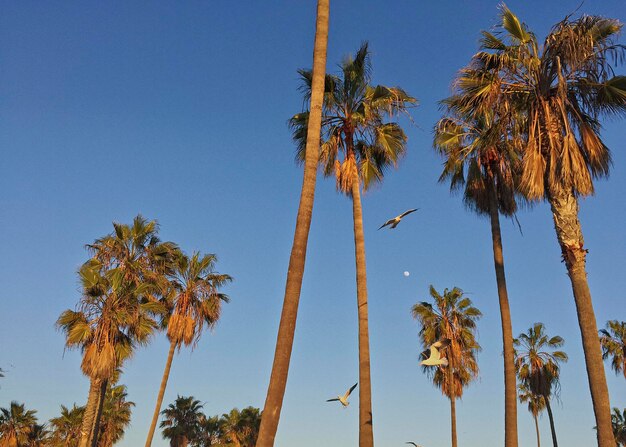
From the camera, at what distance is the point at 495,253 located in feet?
67.2

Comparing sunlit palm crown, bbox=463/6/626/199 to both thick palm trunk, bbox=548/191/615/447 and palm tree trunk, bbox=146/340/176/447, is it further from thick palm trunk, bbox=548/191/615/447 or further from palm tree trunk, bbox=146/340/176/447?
palm tree trunk, bbox=146/340/176/447

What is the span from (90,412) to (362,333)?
12833 millimetres

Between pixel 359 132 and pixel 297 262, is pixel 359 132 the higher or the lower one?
the higher one

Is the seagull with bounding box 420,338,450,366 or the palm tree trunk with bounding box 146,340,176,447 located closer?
the seagull with bounding box 420,338,450,366

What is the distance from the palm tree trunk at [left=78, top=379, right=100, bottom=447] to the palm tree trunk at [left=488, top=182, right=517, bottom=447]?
15218mm

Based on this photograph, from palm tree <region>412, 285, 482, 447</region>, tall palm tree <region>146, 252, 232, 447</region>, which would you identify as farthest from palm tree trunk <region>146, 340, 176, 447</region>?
palm tree <region>412, 285, 482, 447</region>

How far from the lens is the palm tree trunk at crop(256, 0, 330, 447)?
827 centimetres

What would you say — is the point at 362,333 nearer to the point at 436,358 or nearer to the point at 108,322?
the point at 436,358

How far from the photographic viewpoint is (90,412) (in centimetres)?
2314

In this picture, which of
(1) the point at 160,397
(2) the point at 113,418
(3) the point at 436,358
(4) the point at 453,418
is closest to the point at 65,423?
(2) the point at 113,418

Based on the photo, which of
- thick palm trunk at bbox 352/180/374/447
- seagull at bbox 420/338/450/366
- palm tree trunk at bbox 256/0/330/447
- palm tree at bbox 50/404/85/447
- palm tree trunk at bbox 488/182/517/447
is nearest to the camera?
palm tree trunk at bbox 256/0/330/447

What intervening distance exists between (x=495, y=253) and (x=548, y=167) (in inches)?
264

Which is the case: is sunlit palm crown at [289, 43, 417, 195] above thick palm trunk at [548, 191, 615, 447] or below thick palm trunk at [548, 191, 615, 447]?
above

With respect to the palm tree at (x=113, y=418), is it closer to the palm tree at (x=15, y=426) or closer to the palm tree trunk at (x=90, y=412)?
the palm tree at (x=15, y=426)
